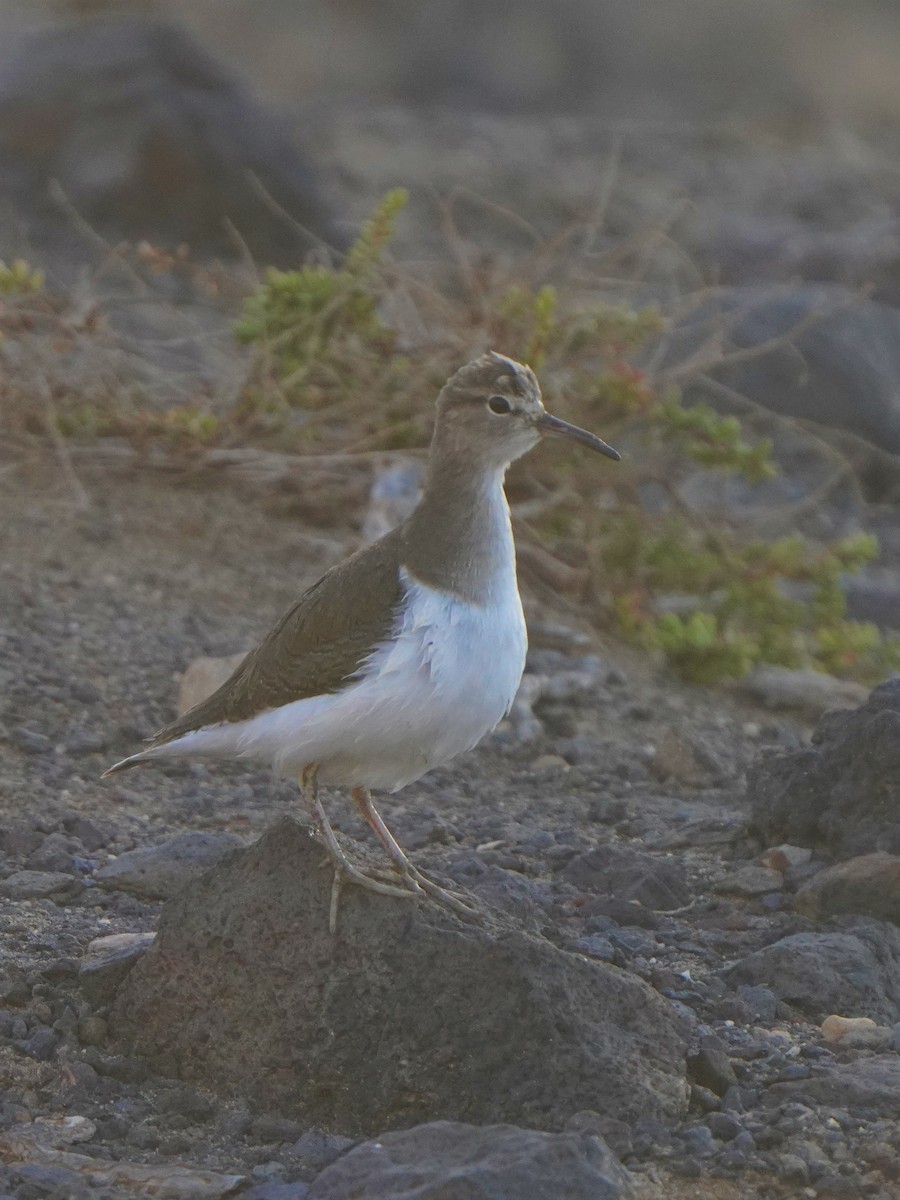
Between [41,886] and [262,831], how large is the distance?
105cm

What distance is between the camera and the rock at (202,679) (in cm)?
700

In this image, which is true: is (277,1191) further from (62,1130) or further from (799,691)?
(799,691)

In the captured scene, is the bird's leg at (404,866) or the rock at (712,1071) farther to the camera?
the bird's leg at (404,866)

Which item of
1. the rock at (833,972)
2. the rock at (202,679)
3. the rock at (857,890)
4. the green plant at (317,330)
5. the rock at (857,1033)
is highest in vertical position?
the green plant at (317,330)

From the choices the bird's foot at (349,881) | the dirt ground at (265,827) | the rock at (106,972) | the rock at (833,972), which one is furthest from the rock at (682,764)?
the rock at (106,972)

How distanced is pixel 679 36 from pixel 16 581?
23.9 meters

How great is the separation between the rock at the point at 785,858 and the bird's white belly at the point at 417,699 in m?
1.55

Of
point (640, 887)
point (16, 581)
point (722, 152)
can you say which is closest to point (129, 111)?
point (16, 581)

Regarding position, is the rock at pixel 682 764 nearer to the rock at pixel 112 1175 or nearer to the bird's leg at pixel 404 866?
the bird's leg at pixel 404 866

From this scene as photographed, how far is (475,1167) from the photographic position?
12.3 ft

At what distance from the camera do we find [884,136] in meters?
23.7

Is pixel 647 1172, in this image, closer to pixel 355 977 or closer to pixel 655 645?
pixel 355 977

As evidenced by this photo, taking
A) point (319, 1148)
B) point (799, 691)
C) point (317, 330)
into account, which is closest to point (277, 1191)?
point (319, 1148)

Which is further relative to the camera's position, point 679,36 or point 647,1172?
point 679,36
